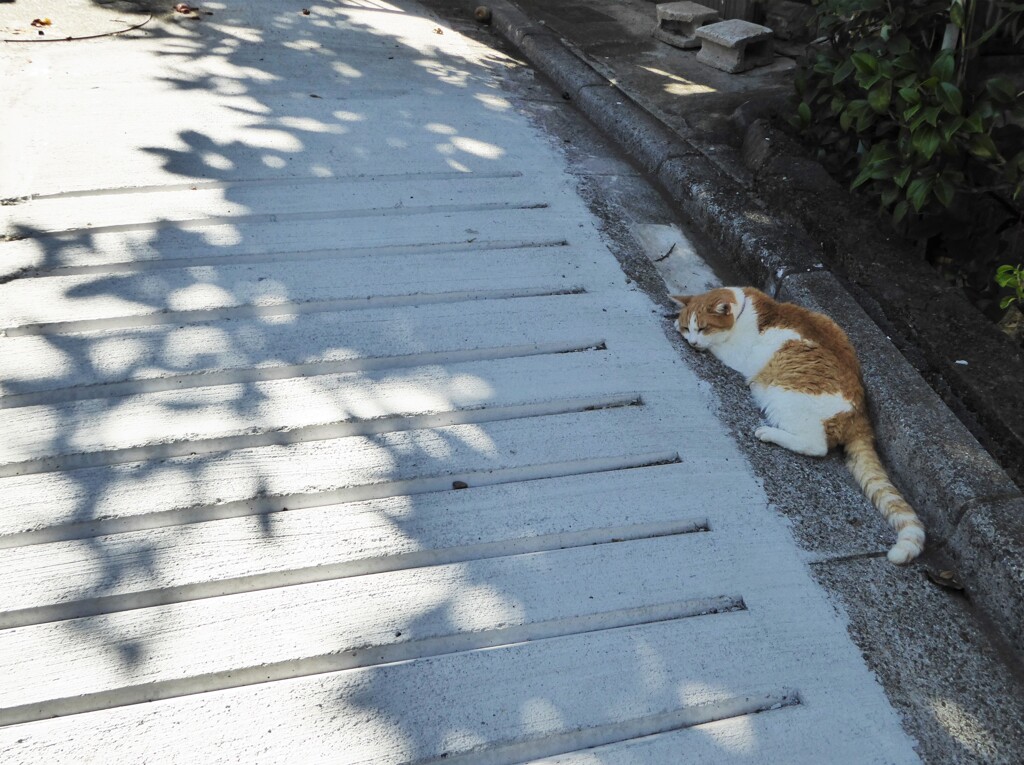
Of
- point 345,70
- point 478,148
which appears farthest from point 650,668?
point 345,70

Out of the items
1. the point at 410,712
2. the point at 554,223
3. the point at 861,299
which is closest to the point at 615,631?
the point at 410,712

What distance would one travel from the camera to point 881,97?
2.95 metres

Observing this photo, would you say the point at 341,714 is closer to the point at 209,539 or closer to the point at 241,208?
the point at 209,539

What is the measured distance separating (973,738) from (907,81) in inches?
87.2

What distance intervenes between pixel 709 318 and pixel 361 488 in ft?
4.36

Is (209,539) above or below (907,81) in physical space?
below

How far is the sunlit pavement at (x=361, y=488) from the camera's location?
173cm

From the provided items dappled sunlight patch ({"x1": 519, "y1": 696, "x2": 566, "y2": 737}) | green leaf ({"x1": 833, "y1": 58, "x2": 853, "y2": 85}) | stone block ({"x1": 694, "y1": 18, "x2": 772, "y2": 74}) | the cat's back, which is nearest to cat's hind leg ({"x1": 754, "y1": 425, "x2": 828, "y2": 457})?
the cat's back

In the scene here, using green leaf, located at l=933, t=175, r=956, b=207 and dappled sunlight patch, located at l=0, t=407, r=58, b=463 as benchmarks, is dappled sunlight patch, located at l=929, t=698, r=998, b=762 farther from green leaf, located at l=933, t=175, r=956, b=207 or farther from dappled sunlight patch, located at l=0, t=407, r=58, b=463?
dappled sunlight patch, located at l=0, t=407, r=58, b=463

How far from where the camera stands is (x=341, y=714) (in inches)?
67.1

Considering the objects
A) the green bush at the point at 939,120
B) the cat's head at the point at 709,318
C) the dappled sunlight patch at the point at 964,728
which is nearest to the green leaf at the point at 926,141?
the green bush at the point at 939,120

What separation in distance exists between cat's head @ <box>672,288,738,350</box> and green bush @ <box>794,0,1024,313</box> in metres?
0.75

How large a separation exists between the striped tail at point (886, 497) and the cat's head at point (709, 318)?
570 millimetres

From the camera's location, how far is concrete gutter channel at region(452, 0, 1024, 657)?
79.4 inches
